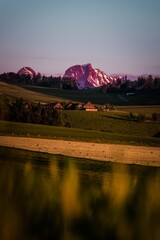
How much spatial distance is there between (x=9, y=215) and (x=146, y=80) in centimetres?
5951

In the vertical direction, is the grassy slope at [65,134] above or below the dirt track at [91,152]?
below

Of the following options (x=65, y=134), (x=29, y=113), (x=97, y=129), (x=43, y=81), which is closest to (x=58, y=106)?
(x=29, y=113)

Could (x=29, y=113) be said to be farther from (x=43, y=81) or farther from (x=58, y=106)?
(x=43, y=81)

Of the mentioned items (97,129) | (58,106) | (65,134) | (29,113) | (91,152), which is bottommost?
(97,129)

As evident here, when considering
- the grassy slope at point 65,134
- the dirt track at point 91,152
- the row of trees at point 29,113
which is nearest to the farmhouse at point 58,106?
the row of trees at point 29,113

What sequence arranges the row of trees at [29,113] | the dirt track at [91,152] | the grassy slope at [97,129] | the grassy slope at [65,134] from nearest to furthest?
1. the dirt track at [91,152]
2. the grassy slope at [65,134]
3. the grassy slope at [97,129]
4. the row of trees at [29,113]

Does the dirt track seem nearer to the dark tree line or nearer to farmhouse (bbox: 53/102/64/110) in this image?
farmhouse (bbox: 53/102/64/110)

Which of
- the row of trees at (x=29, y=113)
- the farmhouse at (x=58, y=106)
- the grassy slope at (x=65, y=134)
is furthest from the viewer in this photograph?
the farmhouse at (x=58, y=106)

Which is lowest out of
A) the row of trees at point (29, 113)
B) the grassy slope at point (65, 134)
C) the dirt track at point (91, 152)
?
the grassy slope at point (65, 134)

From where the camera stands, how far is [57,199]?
3.75 ft

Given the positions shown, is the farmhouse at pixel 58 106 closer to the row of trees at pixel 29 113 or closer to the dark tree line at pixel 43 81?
the row of trees at pixel 29 113

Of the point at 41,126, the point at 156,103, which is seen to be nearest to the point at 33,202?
the point at 41,126

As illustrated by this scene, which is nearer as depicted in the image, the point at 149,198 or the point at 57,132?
the point at 149,198

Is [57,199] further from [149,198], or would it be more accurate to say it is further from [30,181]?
[149,198]
